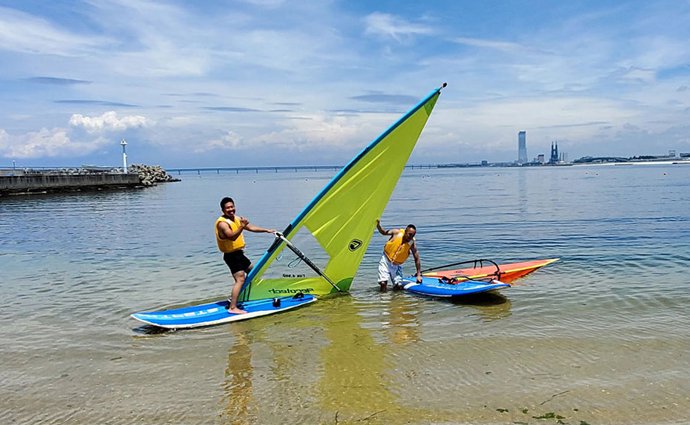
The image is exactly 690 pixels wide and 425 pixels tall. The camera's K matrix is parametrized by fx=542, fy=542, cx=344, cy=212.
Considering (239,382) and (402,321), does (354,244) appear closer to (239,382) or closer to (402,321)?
(402,321)

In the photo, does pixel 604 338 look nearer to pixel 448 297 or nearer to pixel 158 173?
pixel 448 297

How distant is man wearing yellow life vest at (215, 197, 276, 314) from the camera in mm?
8188

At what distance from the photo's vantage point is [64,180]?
53.4 m

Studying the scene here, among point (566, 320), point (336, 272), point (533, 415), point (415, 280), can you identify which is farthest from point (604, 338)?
point (336, 272)

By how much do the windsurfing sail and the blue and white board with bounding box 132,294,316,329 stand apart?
276 millimetres

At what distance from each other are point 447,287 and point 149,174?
78.7 meters

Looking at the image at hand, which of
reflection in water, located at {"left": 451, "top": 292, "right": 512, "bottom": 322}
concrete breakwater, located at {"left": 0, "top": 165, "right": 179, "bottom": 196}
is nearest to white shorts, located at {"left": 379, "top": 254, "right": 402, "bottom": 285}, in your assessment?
reflection in water, located at {"left": 451, "top": 292, "right": 512, "bottom": 322}

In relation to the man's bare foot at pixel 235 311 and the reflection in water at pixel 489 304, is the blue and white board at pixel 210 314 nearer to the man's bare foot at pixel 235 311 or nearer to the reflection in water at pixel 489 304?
the man's bare foot at pixel 235 311

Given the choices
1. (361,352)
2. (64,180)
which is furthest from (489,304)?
(64,180)

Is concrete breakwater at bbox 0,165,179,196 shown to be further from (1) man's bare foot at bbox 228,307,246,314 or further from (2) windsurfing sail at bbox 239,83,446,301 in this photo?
(1) man's bare foot at bbox 228,307,246,314

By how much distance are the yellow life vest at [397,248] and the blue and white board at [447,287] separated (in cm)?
46

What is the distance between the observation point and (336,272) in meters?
10.1

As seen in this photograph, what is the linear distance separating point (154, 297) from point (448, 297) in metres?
5.69

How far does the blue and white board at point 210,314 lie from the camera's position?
809 cm
